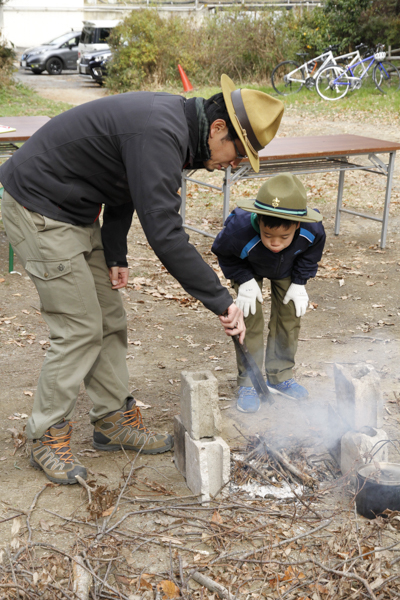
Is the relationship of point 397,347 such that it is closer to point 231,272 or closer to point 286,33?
point 231,272

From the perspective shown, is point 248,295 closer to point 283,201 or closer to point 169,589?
point 283,201

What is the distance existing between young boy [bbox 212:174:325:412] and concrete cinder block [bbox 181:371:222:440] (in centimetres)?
101

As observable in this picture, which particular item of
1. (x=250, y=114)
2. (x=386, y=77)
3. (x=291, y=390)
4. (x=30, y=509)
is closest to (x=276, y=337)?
(x=291, y=390)

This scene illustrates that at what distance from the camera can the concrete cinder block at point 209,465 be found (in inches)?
110

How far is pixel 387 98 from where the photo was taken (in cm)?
1599

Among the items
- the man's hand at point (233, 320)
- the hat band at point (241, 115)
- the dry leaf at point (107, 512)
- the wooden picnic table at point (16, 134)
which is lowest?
the dry leaf at point (107, 512)

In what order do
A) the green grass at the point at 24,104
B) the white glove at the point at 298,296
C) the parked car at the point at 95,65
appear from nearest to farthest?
the white glove at the point at 298,296 → the green grass at the point at 24,104 → the parked car at the point at 95,65

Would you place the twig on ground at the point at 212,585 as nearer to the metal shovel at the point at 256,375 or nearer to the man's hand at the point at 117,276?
the metal shovel at the point at 256,375

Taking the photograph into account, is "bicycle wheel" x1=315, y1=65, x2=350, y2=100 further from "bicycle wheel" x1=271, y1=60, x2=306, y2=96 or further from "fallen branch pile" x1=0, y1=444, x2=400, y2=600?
"fallen branch pile" x1=0, y1=444, x2=400, y2=600

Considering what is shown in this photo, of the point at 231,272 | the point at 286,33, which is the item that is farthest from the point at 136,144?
the point at 286,33

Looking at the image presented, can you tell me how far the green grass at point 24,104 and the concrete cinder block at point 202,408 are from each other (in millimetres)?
12714

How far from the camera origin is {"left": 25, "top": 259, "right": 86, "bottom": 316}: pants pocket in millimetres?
2818

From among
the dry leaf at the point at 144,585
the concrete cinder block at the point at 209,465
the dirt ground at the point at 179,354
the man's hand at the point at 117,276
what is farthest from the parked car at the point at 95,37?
the dry leaf at the point at 144,585

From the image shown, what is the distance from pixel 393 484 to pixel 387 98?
15263mm
